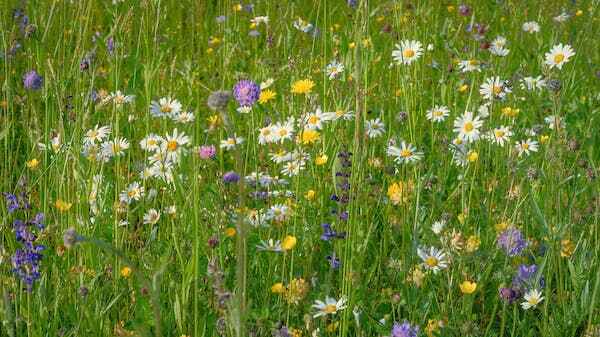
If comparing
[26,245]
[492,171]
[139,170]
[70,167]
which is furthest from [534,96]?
[26,245]

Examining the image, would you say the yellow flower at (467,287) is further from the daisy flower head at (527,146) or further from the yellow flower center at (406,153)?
the daisy flower head at (527,146)

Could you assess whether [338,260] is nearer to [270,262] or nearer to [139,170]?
[270,262]

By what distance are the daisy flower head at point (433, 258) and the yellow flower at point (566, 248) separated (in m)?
0.23

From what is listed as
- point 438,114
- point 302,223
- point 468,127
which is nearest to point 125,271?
point 302,223

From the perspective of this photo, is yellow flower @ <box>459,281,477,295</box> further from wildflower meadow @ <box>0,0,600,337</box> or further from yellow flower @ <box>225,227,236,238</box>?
yellow flower @ <box>225,227,236,238</box>

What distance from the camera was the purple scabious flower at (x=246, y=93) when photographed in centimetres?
187

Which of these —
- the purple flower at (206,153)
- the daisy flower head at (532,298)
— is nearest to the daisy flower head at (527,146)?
the daisy flower head at (532,298)

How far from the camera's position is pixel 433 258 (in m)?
1.48

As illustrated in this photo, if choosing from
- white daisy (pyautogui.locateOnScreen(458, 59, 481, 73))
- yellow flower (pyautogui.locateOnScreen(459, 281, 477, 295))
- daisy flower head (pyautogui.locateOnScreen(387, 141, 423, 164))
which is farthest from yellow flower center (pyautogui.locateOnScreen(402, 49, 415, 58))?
yellow flower (pyautogui.locateOnScreen(459, 281, 477, 295))

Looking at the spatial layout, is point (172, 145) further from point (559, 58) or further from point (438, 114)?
point (559, 58)

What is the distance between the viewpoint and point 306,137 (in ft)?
6.21

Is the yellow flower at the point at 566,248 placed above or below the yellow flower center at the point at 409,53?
below

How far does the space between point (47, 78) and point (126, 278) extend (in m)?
0.47

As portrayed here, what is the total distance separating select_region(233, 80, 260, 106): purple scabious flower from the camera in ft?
6.15
